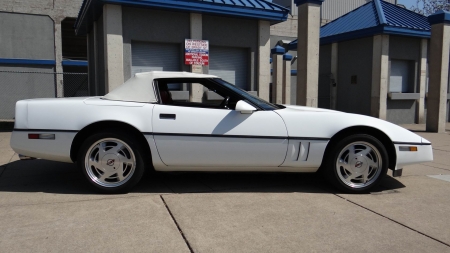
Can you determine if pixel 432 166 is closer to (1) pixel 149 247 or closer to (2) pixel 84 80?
(1) pixel 149 247

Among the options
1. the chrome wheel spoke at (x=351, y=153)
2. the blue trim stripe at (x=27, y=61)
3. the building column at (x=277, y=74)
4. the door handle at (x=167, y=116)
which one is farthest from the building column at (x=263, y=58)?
the blue trim stripe at (x=27, y=61)

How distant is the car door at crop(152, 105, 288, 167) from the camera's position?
4.20m

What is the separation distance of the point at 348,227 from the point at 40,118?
3.30 meters

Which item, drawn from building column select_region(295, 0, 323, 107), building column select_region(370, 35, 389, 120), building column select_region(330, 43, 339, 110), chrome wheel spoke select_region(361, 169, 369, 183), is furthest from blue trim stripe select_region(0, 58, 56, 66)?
chrome wheel spoke select_region(361, 169, 369, 183)

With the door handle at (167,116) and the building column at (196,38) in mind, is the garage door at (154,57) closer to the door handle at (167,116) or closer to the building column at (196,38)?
the building column at (196,38)

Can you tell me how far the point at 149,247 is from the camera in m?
2.91

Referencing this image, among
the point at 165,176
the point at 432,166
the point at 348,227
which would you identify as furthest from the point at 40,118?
the point at 432,166

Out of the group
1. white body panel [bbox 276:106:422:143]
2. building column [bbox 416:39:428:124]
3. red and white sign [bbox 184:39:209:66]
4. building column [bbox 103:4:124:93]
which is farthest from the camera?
building column [bbox 416:39:428:124]

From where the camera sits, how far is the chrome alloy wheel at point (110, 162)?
4.20 m

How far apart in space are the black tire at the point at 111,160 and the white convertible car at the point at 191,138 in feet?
0.03

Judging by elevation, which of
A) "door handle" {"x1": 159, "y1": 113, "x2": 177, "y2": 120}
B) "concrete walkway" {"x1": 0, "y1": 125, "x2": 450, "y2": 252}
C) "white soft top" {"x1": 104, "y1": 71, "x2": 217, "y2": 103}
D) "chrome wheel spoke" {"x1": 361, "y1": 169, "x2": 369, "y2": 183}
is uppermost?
"white soft top" {"x1": 104, "y1": 71, "x2": 217, "y2": 103}

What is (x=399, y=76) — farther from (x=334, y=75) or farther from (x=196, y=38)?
(x=196, y=38)

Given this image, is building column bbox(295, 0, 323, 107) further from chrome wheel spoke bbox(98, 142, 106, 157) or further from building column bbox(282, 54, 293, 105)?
building column bbox(282, 54, 293, 105)

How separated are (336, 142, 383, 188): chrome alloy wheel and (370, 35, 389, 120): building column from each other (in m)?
10.2
